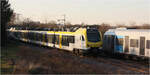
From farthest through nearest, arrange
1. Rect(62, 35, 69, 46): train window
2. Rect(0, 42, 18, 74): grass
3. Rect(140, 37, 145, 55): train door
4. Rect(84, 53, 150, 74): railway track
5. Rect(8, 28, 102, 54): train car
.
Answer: Rect(62, 35, 69, 46): train window
Rect(8, 28, 102, 54): train car
Rect(140, 37, 145, 55): train door
Rect(84, 53, 150, 74): railway track
Rect(0, 42, 18, 74): grass

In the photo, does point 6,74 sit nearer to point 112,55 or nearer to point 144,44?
point 144,44

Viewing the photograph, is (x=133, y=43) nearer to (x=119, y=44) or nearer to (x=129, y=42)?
(x=129, y=42)

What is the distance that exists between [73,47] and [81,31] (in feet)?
6.98

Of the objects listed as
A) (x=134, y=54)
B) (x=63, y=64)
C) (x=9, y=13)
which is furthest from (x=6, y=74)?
(x=9, y=13)

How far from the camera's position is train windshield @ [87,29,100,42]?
2068 cm

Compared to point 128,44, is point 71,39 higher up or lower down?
higher up

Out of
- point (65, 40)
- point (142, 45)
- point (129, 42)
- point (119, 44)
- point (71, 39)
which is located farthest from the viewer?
point (65, 40)

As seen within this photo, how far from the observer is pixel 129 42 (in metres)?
20.2

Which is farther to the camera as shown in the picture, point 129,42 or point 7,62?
point 129,42

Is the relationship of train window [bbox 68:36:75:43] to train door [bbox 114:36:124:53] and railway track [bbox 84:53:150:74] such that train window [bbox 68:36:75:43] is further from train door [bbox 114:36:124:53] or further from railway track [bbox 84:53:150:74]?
train door [bbox 114:36:124:53]

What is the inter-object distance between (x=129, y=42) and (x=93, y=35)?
355 cm

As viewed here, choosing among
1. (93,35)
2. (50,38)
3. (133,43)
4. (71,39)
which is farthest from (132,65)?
(50,38)

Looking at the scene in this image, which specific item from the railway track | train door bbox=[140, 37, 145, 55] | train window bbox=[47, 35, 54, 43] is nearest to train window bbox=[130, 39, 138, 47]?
train door bbox=[140, 37, 145, 55]

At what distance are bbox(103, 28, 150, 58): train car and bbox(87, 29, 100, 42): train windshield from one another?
2.16 meters
